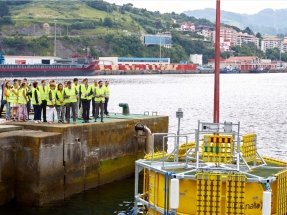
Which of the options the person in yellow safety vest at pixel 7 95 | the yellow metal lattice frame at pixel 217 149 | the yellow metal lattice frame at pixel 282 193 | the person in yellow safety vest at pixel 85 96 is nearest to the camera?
the yellow metal lattice frame at pixel 282 193

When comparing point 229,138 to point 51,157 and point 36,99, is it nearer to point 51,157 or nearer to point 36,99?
point 51,157

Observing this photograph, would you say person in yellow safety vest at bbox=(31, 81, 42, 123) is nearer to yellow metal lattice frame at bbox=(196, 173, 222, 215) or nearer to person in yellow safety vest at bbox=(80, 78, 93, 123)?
person in yellow safety vest at bbox=(80, 78, 93, 123)

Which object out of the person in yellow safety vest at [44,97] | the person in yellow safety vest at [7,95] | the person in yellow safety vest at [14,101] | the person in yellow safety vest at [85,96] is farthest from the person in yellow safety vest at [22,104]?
the person in yellow safety vest at [85,96]

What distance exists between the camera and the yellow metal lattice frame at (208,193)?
45.8 feet

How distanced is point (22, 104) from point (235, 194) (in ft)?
45.0

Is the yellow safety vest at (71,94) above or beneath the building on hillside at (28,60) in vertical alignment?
beneath

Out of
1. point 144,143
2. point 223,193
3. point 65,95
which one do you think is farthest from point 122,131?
point 223,193

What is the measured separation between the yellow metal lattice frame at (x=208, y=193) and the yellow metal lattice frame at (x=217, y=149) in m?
1.64

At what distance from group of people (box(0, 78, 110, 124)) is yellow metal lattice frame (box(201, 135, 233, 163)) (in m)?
9.53

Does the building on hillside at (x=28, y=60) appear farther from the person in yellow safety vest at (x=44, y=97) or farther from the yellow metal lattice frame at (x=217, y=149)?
the yellow metal lattice frame at (x=217, y=149)

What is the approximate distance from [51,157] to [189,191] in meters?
7.87

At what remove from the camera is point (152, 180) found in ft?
51.9

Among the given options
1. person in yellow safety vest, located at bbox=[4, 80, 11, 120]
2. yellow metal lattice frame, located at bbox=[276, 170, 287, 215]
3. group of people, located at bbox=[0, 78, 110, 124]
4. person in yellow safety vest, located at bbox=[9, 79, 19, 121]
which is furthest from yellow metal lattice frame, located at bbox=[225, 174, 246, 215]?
person in yellow safety vest, located at bbox=[4, 80, 11, 120]

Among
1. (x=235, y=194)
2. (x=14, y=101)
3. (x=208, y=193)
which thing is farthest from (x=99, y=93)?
(x=235, y=194)
